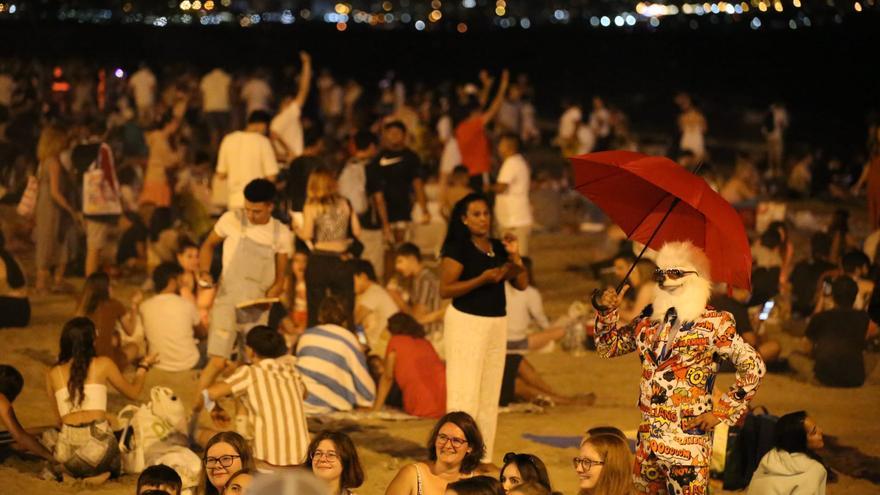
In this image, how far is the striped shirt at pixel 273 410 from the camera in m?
8.41

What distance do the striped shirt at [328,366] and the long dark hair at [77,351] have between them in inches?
76.8

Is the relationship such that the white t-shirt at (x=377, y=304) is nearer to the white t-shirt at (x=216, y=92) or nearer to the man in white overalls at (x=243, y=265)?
the man in white overalls at (x=243, y=265)

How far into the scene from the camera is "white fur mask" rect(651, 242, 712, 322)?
21.1ft

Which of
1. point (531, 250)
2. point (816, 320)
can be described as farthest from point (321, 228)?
point (531, 250)

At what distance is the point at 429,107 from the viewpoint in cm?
2789

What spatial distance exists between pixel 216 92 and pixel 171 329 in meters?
15.2

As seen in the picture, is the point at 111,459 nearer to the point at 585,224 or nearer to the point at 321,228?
the point at 321,228

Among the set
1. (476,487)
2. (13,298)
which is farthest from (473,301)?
(13,298)

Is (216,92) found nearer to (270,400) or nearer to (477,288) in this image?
(270,400)

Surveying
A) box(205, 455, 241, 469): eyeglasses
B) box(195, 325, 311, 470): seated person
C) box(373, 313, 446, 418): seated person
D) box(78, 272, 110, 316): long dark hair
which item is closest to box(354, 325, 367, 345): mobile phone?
box(373, 313, 446, 418): seated person

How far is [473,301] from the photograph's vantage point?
26.8ft

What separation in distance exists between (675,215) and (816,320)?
5.32 metres

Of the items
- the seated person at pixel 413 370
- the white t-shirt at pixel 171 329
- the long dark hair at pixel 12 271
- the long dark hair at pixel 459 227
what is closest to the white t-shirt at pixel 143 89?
the long dark hair at pixel 12 271

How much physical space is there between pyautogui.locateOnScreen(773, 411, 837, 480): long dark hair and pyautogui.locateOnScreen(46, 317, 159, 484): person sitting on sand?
146 inches
